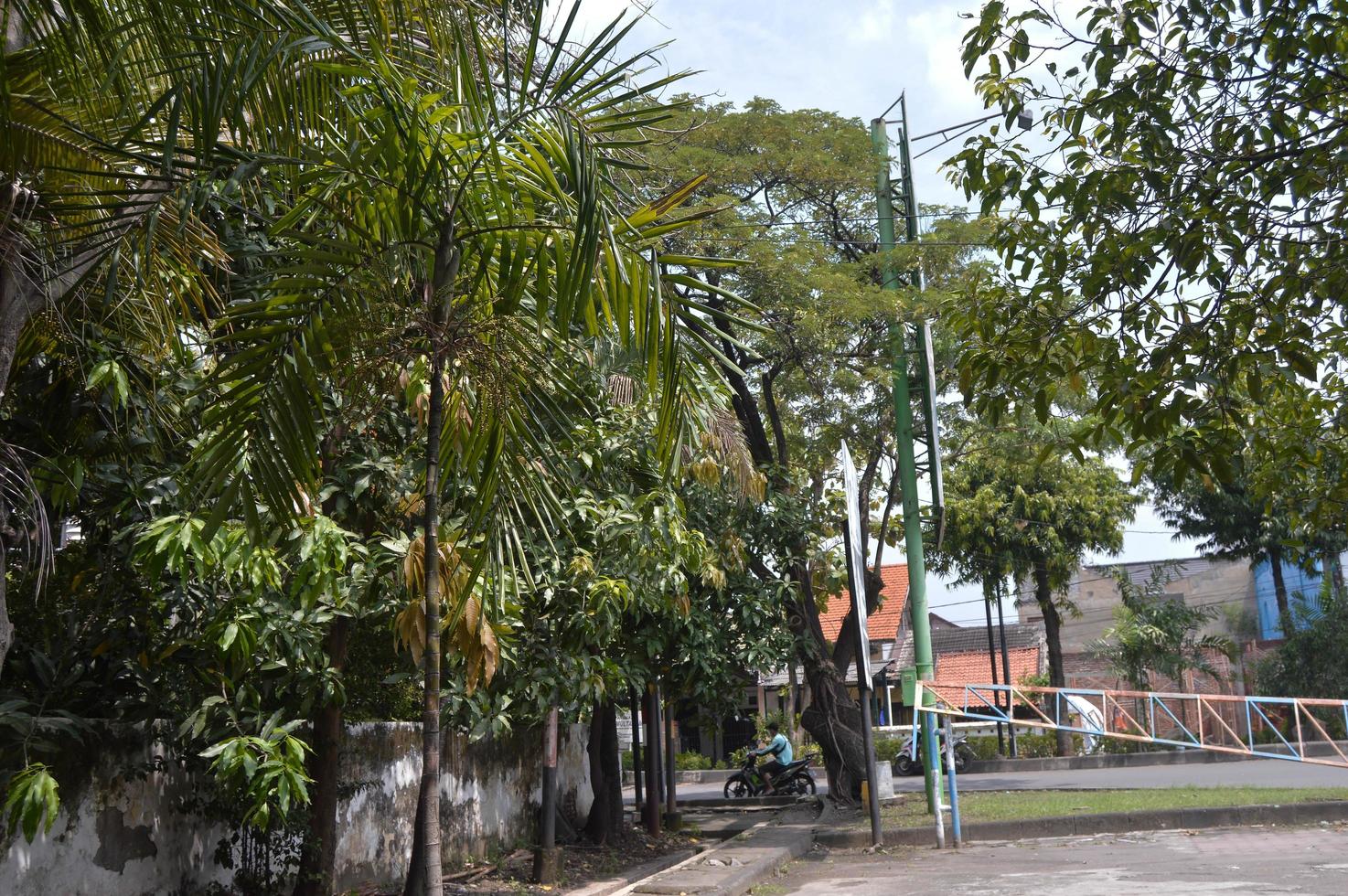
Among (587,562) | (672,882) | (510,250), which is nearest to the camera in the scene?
(510,250)

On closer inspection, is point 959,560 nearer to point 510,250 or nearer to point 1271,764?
point 1271,764

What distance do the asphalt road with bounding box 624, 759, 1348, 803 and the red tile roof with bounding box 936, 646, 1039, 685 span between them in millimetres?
14038

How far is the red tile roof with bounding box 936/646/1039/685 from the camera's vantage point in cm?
4250

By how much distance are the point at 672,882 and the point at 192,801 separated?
4605mm

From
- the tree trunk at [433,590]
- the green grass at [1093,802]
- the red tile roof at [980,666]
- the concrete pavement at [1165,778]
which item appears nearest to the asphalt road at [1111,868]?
the green grass at [1093,802]

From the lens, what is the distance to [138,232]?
15.7 feet

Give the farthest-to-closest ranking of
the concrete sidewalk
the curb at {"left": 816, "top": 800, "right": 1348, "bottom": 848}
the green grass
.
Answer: the green grass < the curb at {"left": 816, "top": 800, "right": 1348, "bottom": 848} < the concrete sidewalk

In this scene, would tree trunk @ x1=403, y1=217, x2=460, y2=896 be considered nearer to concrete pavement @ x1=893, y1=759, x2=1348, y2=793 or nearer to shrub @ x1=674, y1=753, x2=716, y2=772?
concrete pavement @ x1=893, y1=759, x2=1348, y2=793

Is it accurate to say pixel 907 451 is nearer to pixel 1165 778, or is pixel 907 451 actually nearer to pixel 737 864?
pixel 737 864

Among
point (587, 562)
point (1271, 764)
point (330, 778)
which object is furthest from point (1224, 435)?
point (1271, 764)

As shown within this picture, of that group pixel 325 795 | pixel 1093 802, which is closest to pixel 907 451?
pixel 1093 802

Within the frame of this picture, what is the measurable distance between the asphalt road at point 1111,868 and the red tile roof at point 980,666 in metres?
29.2

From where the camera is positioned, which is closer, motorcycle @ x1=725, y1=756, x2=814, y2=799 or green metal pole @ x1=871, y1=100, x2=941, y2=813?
green metal pole @ x1=871, y1=100, x2=941, y2=813

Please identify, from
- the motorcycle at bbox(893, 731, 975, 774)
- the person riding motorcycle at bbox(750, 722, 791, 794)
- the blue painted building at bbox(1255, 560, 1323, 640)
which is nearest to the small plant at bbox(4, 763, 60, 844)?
the person riding motorcycle at bbox(750, 722, 791, 794)
